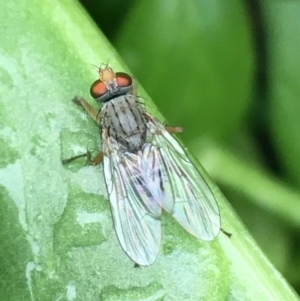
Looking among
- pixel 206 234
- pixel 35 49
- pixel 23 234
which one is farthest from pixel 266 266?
pixel 35 49

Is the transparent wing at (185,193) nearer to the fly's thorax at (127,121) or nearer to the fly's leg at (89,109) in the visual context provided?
the fly's thorax at (127,121)

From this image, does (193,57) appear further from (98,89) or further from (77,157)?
(77,157)

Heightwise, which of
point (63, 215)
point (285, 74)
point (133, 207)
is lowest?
point (285, 74)

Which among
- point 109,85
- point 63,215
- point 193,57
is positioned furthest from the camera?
point 193,57

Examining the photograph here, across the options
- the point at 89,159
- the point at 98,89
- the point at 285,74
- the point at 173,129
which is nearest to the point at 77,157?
the point at 89,159

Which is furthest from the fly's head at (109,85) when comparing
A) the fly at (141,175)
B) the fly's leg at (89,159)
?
the fly's leg at (89,159)

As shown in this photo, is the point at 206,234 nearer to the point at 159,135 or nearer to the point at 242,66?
the point at 159,135
